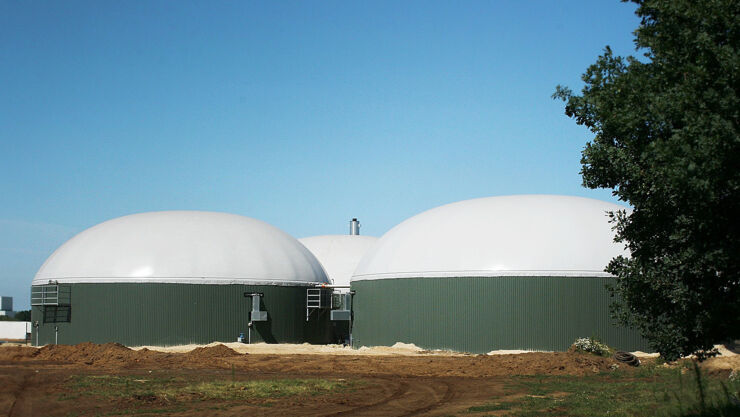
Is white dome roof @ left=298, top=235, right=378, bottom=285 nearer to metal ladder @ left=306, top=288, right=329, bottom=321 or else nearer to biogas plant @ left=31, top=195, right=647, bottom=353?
biogas plant @ left=31, top=195, right=647, bottom=353

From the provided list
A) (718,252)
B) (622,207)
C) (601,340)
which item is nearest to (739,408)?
(718,252)

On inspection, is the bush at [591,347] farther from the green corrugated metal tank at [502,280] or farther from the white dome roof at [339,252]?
the white dome roof at [339,252]

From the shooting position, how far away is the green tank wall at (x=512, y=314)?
105ft

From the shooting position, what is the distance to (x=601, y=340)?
31859 mm

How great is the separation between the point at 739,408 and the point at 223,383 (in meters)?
13.8

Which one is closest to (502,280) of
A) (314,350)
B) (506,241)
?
(506,241)

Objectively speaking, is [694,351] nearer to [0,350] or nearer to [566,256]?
[566,256]

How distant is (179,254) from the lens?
133 feet

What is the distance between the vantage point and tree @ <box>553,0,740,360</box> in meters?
9.58

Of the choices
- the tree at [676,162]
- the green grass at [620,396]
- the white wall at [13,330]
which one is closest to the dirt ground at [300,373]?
the green grass at [620,396]

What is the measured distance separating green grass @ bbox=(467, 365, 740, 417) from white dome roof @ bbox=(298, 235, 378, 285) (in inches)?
1284

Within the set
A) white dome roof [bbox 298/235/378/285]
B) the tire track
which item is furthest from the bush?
white dome roof [bbox 298/235/378/285]

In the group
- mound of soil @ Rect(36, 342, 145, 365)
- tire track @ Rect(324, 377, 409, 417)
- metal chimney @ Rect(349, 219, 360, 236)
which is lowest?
mound of soil @ Rect(36, 342, 145, 365)

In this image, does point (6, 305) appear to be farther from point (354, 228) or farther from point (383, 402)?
point (383, 402)
